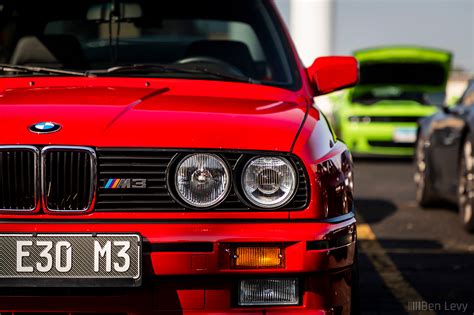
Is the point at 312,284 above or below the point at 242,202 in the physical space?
below

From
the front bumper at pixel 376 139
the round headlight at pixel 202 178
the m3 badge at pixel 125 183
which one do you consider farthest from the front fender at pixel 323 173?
the front bumper at pixel 376 139

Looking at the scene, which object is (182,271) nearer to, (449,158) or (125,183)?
(125,183)

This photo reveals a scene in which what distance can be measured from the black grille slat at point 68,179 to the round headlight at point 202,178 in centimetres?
29

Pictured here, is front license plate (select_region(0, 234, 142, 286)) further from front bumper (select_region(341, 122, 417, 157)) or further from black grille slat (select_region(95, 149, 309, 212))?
front bumper (select_region(341, 122, 417, 157))

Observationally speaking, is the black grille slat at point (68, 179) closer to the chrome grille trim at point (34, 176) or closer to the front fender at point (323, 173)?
the chrome grille trim at point (34, 176)

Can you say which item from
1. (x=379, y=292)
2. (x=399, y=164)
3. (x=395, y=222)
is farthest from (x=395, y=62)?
(x=379, y=292)

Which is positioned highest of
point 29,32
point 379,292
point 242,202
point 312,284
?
point 29,32

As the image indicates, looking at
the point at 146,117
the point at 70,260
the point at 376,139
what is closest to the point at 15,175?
the point at 70,260

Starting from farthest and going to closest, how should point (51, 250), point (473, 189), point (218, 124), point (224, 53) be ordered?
point (473, 189) → point (224, 53) → point (218, 124) → point (51, 250)

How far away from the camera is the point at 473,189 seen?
8.04m

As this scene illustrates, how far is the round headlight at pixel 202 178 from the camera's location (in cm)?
374

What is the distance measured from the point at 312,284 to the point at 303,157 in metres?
0.42

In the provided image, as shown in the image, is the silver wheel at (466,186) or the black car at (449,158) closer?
the silver wheel at (466,186)

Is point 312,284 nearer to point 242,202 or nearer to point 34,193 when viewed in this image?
point 242,202
